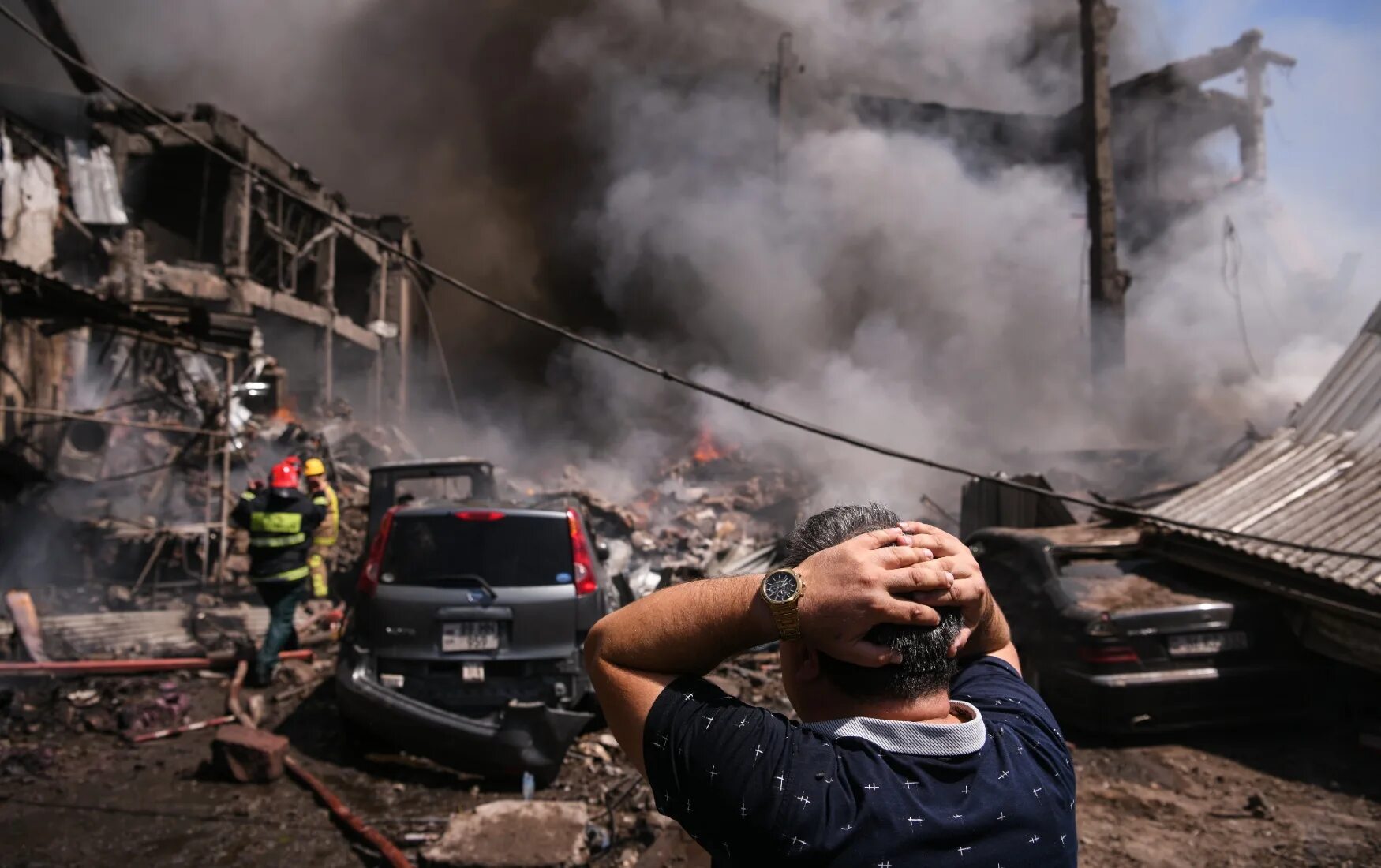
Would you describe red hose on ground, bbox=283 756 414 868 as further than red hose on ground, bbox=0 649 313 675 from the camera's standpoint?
No

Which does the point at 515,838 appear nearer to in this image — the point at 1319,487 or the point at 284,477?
the point at 284,477

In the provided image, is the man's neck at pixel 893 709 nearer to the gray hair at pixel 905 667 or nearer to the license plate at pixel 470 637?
the gray hair at pixel 905 667

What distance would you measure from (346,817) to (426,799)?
0.46 metres

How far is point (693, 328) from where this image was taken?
1891 cm

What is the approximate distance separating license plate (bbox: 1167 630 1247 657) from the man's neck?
13.6 ft

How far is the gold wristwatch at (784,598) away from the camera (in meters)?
1.01

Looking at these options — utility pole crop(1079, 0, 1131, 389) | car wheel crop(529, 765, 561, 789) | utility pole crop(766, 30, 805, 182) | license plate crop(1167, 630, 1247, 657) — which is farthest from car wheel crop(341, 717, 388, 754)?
utility pole crop(766, 30, 805, 182)

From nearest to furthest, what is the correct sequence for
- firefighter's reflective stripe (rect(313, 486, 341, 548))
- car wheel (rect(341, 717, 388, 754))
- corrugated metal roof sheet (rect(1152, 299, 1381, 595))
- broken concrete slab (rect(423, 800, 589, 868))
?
broken concrete slab (rect(423, 800, 589, 868)) < car wheel (rect(341, 717, 388, 754)) < corrugated metal roof sheet (rect(1152, 299, 1381, 595)) < firefighter's reflective stripe (rect(313, 486, 341, 548))

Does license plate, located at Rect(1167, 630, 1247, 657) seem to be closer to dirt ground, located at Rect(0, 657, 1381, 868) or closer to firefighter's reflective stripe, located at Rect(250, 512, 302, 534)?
dirt ground, located at Rect(0, 657, 1381, 868)

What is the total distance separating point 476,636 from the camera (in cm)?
433

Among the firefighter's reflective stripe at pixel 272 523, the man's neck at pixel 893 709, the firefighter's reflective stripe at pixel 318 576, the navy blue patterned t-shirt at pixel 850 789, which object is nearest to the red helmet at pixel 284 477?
the firefighter's reflective stripe at pixel 272 523

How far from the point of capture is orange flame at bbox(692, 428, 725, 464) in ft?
49.1

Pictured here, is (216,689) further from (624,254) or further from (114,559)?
(624,254)

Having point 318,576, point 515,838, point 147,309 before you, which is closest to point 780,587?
point 515,838
